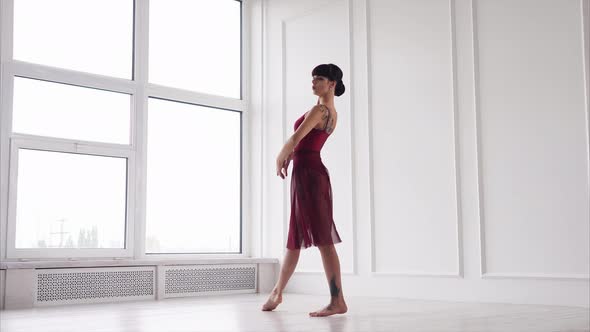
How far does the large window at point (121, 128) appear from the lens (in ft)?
15.9

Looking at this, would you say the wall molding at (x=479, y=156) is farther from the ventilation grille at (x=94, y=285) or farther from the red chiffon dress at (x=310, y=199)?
the ventilation grille at (x=94, y=285)

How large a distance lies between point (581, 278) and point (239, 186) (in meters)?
3.23

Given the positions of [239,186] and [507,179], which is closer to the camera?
[507,179]

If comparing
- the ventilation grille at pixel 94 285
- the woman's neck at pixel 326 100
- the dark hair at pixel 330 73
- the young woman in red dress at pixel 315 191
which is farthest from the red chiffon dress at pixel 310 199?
the ventilation grille at pixel 94 285

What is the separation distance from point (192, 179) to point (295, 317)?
8.92 feet

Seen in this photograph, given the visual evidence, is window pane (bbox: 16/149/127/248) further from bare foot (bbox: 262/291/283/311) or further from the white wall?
bare foot (bbox: 262/291/283/311)

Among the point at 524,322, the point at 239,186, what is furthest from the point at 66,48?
the point at 524,322

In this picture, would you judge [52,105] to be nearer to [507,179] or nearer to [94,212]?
[94,212]

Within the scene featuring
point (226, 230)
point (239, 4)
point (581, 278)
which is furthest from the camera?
point (239, 4)

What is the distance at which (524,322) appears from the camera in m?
3.08

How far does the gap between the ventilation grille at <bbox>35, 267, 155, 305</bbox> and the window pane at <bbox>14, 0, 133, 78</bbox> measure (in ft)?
5.17

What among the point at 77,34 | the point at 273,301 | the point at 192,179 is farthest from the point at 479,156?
the point at 77,34

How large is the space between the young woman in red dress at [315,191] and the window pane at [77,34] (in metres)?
2.39

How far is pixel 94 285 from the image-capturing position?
4.76 meters
